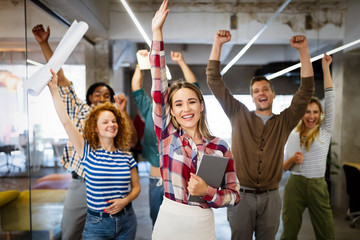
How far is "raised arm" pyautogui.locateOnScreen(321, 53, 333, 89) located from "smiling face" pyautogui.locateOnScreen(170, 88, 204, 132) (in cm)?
144

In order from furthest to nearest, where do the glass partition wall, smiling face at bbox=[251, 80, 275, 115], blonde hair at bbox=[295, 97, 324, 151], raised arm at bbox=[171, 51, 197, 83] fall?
blonde hair at bbox=[295, 97, 324, 151], raised arm at bbox=[171, 51, 197, 83], smiling face at bbox=[251, 80, 275, 115], the glass partition wall

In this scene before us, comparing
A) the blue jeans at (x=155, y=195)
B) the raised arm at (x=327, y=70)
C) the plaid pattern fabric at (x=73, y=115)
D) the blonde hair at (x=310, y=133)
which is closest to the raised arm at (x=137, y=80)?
the plaid pattern fabric at (x=73, y=115)

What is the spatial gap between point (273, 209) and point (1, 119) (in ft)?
6.37

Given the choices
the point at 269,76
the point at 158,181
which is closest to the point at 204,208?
the point at 158,181

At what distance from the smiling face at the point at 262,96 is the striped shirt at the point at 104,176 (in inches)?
40.1

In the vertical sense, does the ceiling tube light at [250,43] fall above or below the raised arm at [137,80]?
above

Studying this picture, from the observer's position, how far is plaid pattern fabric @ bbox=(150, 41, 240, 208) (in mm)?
1240

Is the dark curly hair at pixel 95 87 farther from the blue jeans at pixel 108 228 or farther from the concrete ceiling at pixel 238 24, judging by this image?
the blue jeans at pixel 108 228

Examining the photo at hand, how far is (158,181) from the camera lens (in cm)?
218

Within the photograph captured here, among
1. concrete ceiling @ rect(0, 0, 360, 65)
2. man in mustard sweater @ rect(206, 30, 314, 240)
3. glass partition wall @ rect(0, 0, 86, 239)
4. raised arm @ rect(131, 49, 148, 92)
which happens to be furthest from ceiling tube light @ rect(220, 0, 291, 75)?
glass partition wall @ rect(0, 0, 86, 239)

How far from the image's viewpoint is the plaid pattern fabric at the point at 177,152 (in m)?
1.24

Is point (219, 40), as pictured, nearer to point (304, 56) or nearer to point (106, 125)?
point (304, 56)

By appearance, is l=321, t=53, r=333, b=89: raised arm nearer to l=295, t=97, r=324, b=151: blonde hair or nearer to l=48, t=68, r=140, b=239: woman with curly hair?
l=295, t=97, r=324, b=151: blonde hair

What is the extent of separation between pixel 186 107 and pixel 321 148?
150cm
